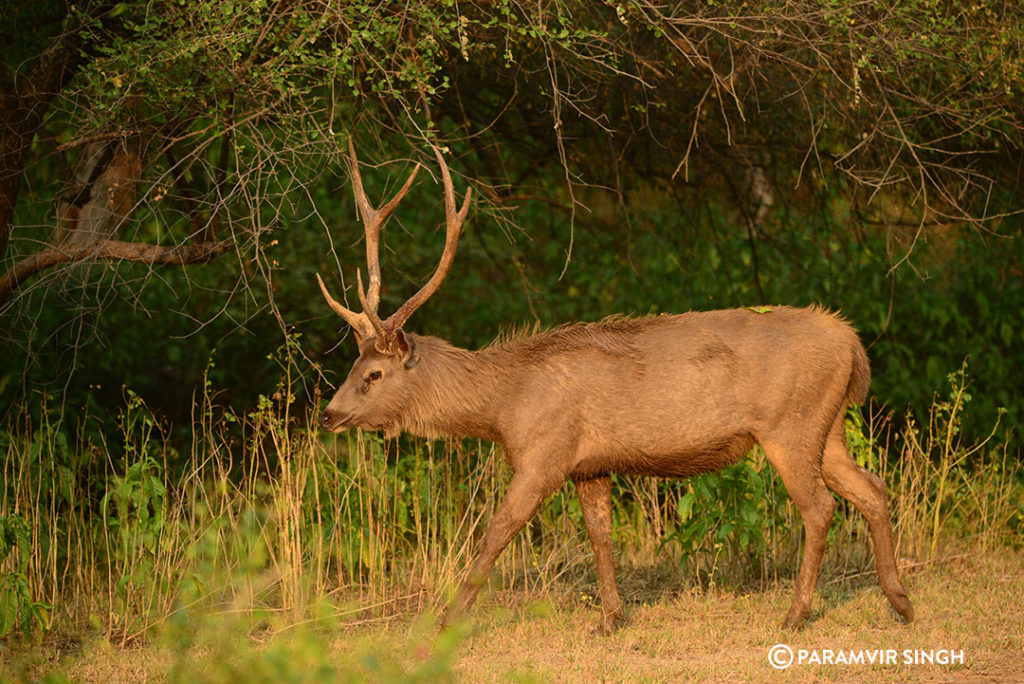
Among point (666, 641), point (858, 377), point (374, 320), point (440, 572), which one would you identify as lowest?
point (666, 641)

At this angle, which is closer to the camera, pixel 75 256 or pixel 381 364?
pixel 381 364

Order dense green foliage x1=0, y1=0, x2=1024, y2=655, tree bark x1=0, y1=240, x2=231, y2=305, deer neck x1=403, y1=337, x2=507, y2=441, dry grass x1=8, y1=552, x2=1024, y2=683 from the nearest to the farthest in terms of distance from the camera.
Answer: dry grass x1=8, y1=552, x2=1024, y2=683 < deer neck x1=403, y1=337, x2=507, y2=441 < dense green foliage x1=0, y1=0, x2=1024, y2=655 < tree bark x1=0, y1=240, x2=231, y2=305

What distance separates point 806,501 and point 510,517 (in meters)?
1.56

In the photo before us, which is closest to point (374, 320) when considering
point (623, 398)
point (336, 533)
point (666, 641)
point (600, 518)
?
point (623, 398)

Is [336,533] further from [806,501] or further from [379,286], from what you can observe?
[806,501]

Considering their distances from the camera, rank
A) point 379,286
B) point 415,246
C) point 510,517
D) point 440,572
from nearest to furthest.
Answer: point 510,517
point 379,286
point 440,572
point 415,246

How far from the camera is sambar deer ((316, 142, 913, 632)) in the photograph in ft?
22.0

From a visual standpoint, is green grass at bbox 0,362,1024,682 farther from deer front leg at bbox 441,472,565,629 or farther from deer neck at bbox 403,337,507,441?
deer neck at bbox 403,337,507,441

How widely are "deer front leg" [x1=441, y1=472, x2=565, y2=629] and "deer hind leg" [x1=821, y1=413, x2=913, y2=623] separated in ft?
5.28

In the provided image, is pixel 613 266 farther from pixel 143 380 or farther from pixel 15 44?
pixel 15 44

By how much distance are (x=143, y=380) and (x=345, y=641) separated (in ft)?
15.8

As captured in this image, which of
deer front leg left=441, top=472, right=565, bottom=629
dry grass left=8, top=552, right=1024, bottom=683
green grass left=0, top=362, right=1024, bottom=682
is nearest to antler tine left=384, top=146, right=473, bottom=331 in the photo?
deer front leg left=441, top=472, right=565, bottom=629

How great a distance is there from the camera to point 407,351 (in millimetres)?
6801

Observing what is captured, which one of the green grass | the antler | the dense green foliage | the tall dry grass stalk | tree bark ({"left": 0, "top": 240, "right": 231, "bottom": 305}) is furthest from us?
tree bark ({"left": 0, "top": 240, "right": 231, "bottom": 305})
